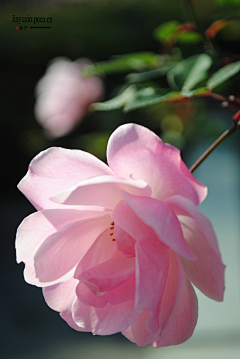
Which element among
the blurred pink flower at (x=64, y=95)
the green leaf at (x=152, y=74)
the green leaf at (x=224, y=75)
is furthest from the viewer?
the blurred pink flower at (x=64, y=95)

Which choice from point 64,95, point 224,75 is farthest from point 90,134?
point 224,75

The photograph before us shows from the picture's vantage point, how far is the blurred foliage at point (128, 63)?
0.40 metres

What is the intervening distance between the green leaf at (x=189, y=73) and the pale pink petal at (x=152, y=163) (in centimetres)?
16

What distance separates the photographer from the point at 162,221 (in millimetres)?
194

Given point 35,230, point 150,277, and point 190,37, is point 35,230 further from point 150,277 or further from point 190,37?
point 190,37

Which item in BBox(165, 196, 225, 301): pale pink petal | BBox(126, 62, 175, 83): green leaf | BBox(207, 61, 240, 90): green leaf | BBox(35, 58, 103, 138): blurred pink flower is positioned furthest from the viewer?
BBox(35, 58, 103, 138): blurred pink flower

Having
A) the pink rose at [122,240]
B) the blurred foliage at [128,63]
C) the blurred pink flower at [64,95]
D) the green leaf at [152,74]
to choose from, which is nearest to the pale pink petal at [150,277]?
the pink rose at [122,240]

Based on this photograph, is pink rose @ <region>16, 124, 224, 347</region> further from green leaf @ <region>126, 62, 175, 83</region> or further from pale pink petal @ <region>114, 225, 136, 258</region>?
green leaf @ <region>126, 62, 175, 83</region>

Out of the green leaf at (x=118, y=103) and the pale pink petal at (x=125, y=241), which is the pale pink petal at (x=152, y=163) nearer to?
the pale pink petal at (x=125, y=241)

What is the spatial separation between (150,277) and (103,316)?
0.06m

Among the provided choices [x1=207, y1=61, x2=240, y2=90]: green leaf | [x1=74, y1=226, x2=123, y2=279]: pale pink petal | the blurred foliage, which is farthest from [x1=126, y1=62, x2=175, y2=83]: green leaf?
[x1=74, y1=226, x2=123, y2=279]: pale pink petal

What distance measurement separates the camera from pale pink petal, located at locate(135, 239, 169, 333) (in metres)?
0.20

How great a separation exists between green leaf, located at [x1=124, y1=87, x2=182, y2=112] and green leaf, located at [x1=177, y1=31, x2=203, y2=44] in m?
0.13

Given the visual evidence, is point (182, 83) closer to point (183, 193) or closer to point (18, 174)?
point (183, 193)
